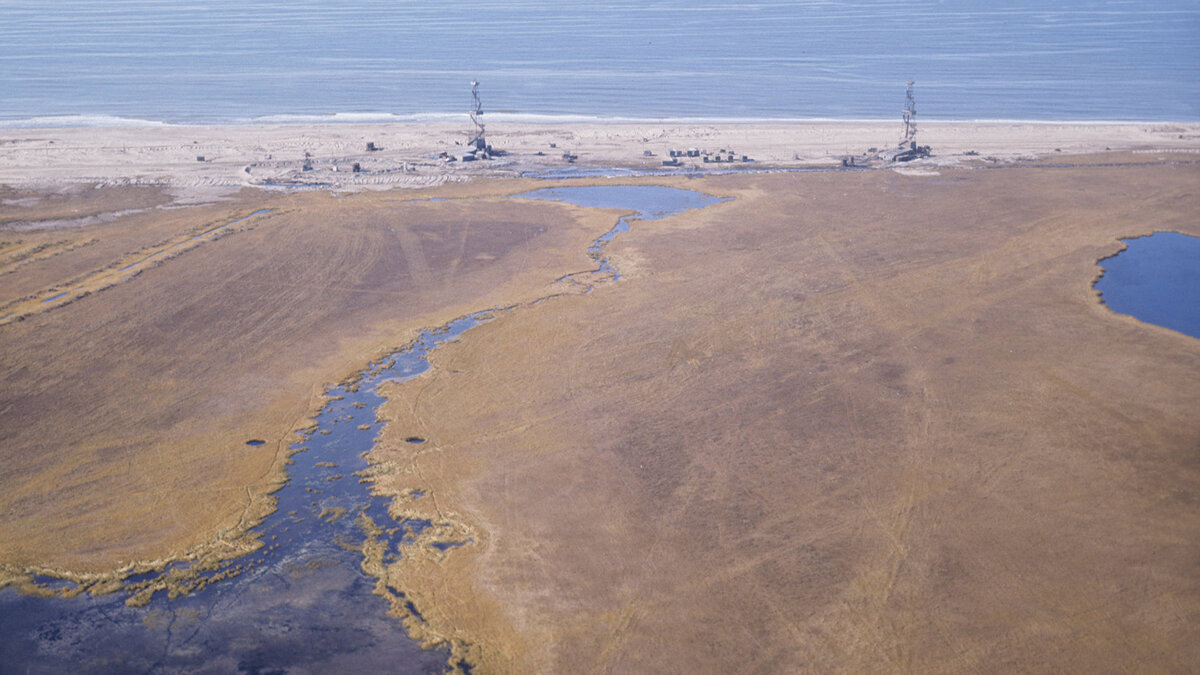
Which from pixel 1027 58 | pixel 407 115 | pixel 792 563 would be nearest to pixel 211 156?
pixel 407 115

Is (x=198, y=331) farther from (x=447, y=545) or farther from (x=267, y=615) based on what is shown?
(x=447, y=545)

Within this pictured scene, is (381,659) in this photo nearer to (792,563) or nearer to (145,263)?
(792,563)

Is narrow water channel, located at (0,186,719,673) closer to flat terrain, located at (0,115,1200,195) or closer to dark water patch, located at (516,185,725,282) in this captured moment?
dark water patch, located at (516,185,725,282)

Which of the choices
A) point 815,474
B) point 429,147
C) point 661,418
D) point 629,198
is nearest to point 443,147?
point 429,147

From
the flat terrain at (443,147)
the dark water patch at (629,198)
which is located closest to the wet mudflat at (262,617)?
the dark water patch at (629,198)

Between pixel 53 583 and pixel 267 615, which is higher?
pixel 53 583

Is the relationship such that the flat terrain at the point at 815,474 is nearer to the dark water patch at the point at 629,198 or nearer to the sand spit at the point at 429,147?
the dark water patch at the point at 629,198

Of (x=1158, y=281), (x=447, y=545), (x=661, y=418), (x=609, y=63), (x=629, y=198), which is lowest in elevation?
(x=447, y=545)
